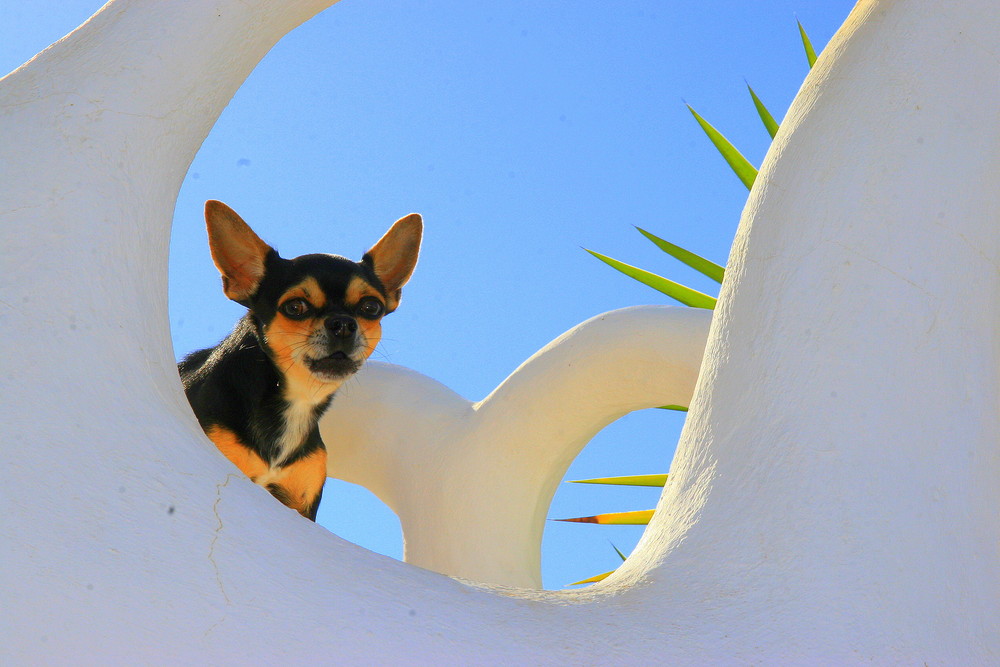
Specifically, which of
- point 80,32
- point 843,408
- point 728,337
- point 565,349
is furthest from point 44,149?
point 565,349

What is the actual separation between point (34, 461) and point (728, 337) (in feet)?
4.37

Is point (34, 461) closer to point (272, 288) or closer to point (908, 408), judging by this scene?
point (908, 408)

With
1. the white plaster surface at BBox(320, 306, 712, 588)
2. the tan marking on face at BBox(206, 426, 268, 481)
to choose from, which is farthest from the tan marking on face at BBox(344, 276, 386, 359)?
the white plaster surface at BBox(320, 306, 712, 588)

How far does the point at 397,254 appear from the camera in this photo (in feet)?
13.3

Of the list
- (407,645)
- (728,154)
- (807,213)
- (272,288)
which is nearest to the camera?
(407,645)

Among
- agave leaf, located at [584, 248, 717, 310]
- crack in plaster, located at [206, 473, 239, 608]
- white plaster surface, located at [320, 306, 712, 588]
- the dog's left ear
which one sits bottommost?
crack in plaster, located at [206, 473, 239, 608]

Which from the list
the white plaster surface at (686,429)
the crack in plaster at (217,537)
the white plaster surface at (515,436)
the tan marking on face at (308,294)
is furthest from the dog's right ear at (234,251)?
the crack in plaster at (217,537)

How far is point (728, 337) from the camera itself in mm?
1912

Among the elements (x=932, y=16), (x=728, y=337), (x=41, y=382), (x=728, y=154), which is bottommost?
(x=41, y=382)

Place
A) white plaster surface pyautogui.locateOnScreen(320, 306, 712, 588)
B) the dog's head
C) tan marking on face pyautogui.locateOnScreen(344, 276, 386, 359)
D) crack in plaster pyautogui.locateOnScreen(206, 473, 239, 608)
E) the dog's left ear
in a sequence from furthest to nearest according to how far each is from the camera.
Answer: white plaster surface pyautogui.locateOnScreen(320, 306, 712, 588)
the dog's left ear
tan marking on face pyautogui.locateOnScreen(344, 276, 386, 359)
the dog's head
crack in plaster pyautogui.locateOnScreen(206, 473, 239, 608)

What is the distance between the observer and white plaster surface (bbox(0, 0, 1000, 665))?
4.42 ft

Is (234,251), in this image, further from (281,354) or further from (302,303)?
(281,354)

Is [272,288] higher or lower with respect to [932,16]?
lower

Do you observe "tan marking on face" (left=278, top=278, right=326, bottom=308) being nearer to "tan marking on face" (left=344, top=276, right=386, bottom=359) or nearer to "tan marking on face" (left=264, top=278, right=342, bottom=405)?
"tan marking on face" (left=264, top=278, right=342, bottom=405)
